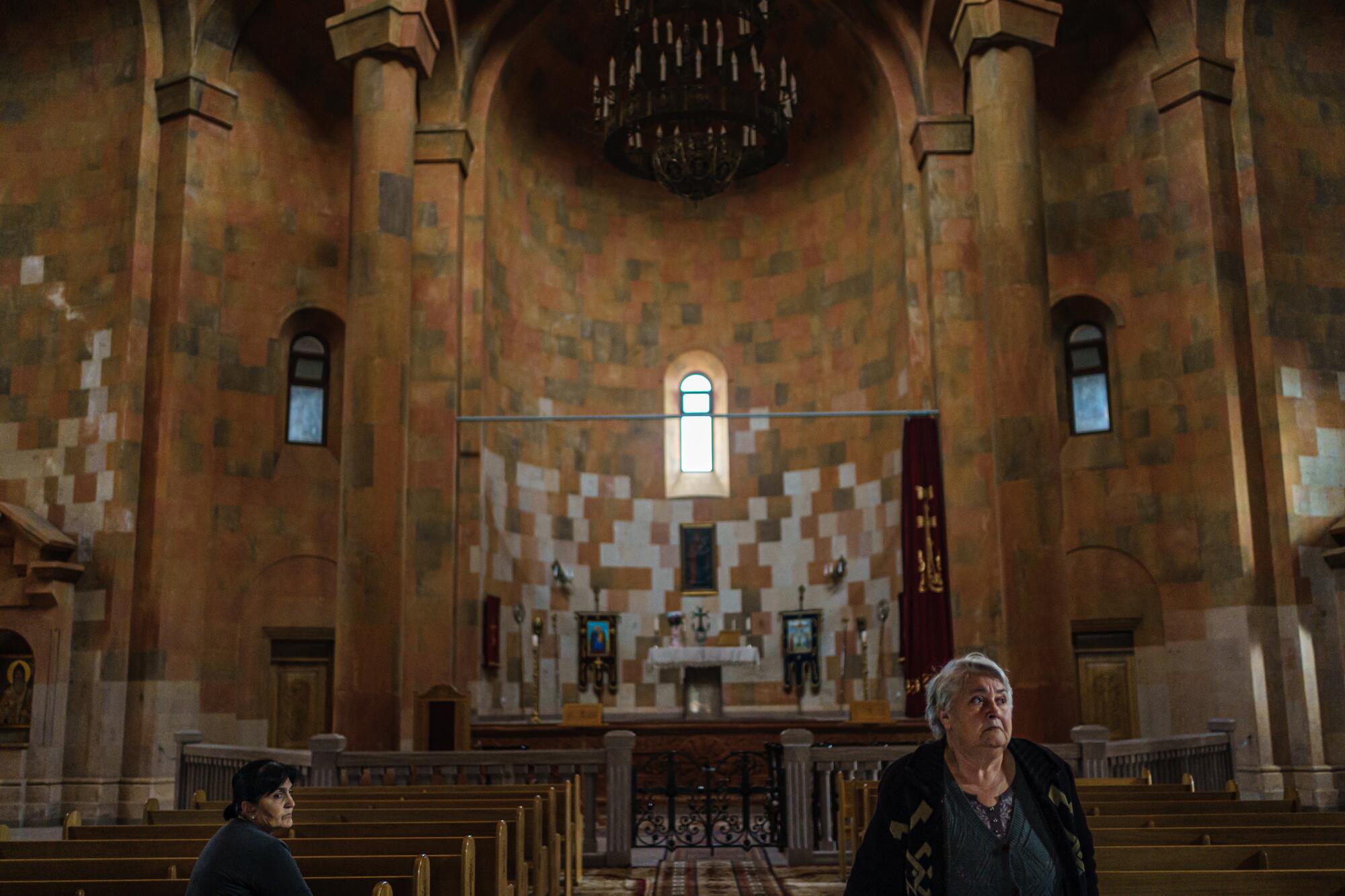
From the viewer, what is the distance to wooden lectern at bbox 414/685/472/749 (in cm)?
1312

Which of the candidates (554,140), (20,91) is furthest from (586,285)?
(20,91)

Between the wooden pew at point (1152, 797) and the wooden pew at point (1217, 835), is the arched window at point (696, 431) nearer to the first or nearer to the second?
the wooden pew at point (1152, 797)

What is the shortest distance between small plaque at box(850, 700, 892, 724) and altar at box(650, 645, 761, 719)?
8.18 feet

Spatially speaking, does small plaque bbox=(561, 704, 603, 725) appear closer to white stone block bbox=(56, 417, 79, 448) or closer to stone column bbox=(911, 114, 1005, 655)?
stone column bbox=(911, 114, 1005, 655)

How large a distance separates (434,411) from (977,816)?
14.2 metres

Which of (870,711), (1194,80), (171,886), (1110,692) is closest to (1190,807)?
(171,886)

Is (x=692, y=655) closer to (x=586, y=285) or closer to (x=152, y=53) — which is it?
(x=586, y=285)

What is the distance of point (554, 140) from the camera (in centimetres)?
2098

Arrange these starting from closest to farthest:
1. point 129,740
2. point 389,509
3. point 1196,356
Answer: point 389,509 → point 129,740 → point 1196,356

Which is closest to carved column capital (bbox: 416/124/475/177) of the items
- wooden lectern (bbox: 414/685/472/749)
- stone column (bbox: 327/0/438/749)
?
stone column (bbox: 327/0/438/749)

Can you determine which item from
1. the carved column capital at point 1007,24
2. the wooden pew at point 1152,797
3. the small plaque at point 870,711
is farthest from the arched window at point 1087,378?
the wooden pew at point 1152,797

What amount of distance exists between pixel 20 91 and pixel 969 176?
1347cm

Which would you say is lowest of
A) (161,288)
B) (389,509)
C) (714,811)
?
(714,811)

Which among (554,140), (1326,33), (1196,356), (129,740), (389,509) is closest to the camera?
(389,509)
